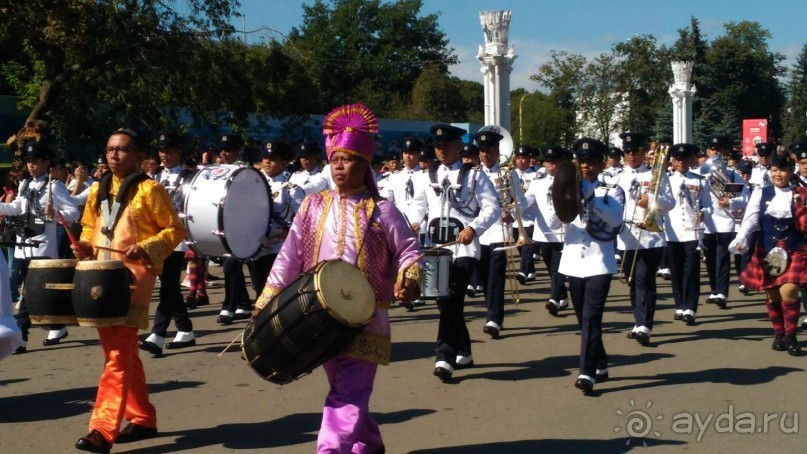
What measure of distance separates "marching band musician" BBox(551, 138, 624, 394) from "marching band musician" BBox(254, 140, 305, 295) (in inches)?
123

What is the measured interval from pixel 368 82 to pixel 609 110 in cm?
2709

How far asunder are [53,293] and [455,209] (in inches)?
145

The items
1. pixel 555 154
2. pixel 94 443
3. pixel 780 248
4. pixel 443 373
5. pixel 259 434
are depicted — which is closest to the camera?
pixel 94 443

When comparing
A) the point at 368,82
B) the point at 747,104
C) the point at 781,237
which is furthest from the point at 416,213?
the point at 747,104

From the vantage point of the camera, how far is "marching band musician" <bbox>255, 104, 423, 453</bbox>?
5559 mm

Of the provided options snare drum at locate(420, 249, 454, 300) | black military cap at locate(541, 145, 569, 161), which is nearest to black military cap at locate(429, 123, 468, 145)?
snare drum at locate(420, 249, 454, 300)

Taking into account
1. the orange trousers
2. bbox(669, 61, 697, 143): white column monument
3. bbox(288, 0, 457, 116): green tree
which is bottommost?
the orange trousers

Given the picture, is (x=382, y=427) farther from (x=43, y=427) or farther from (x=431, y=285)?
(x=43, y=427)

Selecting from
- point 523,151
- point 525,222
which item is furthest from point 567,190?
point 523,151

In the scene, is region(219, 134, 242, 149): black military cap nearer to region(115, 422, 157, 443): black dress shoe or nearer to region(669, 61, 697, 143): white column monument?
region(115, 422, 157, 443): black dress shoe

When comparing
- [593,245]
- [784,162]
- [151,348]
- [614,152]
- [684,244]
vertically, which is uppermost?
[614,152]

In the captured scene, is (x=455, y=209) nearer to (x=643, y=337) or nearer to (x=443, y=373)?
(x=443, y=373)

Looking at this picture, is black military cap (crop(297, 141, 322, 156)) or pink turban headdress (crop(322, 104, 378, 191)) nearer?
pink turban headdress (crop(322, 104, 378, 191))

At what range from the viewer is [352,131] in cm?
568
